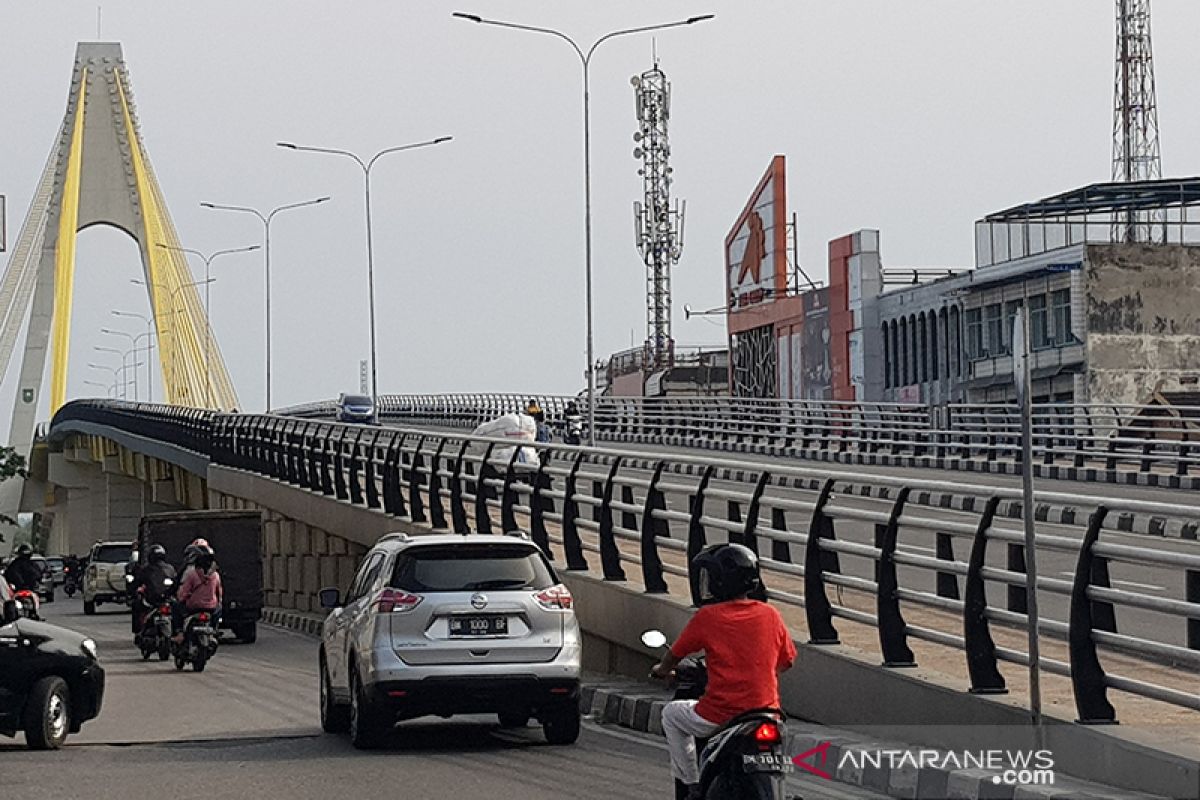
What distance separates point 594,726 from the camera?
50.4 ft

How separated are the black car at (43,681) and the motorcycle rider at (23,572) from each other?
1062cm

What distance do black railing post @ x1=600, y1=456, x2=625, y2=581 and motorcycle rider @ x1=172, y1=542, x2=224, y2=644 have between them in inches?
329

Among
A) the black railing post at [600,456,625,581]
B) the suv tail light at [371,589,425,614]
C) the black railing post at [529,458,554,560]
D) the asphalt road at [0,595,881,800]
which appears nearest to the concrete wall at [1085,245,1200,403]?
the black railing post at [529,458,554,560]

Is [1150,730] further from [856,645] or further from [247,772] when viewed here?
[247,772]

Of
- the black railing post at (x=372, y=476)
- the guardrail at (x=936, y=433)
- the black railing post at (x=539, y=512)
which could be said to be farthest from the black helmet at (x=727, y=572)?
the guardrail at (x=936, y=433)

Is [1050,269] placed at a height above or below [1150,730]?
above

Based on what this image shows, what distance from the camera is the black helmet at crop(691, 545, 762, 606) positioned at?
320 inches

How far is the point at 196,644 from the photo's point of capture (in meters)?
24.9

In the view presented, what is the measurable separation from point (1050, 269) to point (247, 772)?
46.9 metres

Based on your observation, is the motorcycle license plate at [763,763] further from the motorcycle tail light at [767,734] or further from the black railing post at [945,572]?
the black railing post at [945,572]

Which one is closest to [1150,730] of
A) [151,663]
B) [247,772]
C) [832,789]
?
[832,789]

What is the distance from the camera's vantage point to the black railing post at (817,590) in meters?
13.6

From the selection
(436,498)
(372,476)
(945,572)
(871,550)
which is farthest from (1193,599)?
(372,476)

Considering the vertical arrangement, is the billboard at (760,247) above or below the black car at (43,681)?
above
